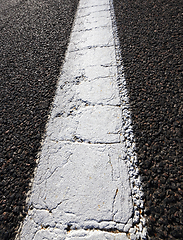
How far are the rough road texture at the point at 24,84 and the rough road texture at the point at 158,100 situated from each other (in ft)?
2.84

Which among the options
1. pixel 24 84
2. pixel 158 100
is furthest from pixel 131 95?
pixel 24 84

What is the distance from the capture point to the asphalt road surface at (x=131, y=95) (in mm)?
1042

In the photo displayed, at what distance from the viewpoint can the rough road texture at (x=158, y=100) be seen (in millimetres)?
958

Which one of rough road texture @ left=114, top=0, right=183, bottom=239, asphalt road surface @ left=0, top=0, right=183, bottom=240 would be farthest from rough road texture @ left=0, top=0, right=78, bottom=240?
rough road texture @ left=114, top=0, right=183, bottom=239

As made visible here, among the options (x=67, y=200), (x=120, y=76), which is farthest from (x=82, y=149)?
(x=120, y=76)

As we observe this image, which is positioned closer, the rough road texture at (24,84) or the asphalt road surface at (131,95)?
the asphalt road surface at (131,95)

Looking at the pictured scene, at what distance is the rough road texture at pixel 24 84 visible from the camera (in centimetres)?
120

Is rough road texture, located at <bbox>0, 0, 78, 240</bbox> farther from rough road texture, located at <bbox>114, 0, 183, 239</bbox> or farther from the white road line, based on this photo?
rough road texture, located at <bbox>114, 0, 183, 239</bbox>

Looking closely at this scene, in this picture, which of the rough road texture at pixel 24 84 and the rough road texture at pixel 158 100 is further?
the rough road texture at pixel 24 84

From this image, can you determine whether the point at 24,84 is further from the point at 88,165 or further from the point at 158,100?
the point at 158,100

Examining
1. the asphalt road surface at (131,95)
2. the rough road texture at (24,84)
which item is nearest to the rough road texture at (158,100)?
the asphalt road surface at (131,95)

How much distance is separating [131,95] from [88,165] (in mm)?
805

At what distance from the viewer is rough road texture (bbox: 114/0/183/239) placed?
96cm

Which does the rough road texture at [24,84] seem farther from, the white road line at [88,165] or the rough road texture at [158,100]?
the rough road texture at [158,100]
